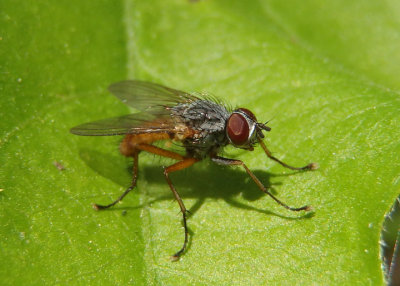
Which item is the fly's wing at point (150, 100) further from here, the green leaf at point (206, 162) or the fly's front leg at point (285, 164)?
the fly's front leg at point (285, 164)

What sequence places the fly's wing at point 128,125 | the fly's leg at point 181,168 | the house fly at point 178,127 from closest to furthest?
the fly's leg at point 181,168 < the fly's wing at point 128,125 < the house fly at point 178,127

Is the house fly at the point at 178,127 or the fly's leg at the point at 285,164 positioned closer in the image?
the fly's leg at the point at 285,164

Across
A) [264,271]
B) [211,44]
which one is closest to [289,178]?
[264,271]

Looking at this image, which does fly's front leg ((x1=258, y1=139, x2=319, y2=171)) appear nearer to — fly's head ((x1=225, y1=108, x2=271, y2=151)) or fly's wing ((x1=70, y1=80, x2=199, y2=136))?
fly's head ((x1=225, y1=108, x2=271, y2=151))

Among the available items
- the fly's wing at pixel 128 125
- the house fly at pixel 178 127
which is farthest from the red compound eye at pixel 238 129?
the fly's wing at pixel 128 125

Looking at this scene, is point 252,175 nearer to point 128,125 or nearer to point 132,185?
point 132,185

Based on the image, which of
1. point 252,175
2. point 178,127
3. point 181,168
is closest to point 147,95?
point 178,127

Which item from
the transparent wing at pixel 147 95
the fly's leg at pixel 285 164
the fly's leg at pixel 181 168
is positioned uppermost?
the fly's leg at pixel 285 164
